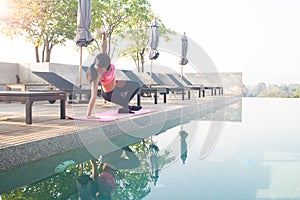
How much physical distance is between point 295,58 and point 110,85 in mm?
16192

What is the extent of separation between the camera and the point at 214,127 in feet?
19.5

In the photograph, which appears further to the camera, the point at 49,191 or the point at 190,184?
the point at 190,184

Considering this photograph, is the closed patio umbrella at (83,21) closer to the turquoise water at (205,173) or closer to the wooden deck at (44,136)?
the wooden deck at (44,136)

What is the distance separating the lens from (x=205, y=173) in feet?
9.27

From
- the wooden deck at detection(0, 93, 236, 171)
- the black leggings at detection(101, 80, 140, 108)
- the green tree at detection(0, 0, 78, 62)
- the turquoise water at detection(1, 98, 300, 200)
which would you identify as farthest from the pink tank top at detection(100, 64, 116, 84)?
the green tree at detection(0, 0, 78, 62)

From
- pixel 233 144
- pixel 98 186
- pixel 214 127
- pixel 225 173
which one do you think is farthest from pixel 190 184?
pixel 214 127

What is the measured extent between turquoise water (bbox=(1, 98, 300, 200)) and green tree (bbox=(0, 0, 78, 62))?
859cm

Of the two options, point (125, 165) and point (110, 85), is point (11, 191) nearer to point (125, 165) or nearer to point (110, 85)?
point (125, 165)

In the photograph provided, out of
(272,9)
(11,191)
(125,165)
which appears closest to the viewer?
(11,191)

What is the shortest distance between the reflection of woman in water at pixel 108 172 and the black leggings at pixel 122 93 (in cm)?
147

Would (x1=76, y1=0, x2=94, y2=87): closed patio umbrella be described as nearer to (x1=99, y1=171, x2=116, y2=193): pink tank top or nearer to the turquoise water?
the turquoise water

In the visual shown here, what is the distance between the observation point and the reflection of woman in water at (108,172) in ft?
7.20

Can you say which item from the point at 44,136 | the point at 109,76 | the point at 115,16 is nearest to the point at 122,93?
the point at 109,76

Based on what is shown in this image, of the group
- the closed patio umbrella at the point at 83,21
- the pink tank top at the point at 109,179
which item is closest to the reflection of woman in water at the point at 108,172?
the pink tank top at the point at 109,179
